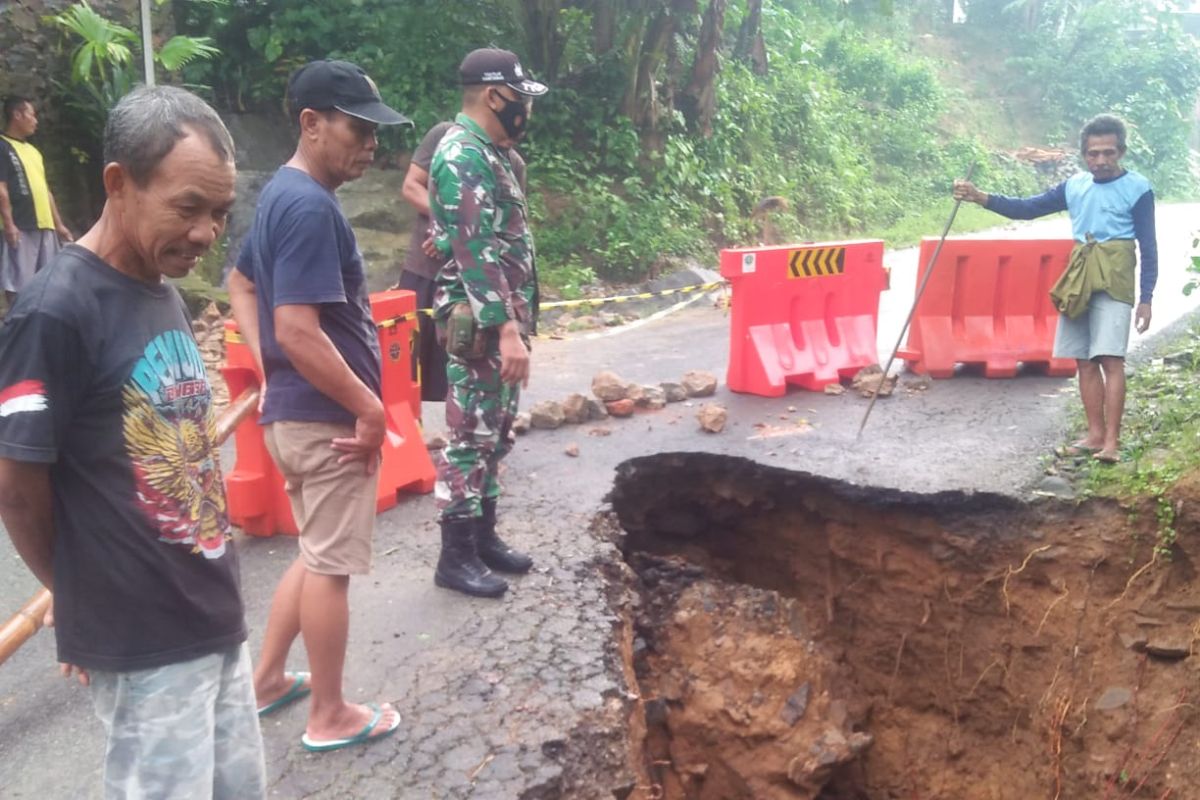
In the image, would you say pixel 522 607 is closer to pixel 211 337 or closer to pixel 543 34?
pixel 211 337

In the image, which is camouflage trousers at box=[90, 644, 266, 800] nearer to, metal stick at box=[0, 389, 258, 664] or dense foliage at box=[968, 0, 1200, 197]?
metal stick at box=[0, 389, 258, 664]

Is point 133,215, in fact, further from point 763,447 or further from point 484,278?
point 763,447

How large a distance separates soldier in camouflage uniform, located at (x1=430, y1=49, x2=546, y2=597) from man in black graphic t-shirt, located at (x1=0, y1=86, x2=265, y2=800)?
5.49 feet

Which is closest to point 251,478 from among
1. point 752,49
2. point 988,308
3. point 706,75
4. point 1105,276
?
point 1105,276

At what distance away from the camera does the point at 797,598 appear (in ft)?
18.1

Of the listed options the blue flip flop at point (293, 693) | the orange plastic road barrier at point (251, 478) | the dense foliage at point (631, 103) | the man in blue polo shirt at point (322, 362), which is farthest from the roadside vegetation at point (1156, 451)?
the dense foliage at point (631, 103)

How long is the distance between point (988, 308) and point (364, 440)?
5.75 meters

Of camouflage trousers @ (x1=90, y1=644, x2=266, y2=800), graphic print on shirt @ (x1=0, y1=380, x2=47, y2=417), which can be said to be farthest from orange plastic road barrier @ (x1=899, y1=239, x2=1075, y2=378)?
graphic print on shirt @ (x1=0, y1=380, x2=47, y2=417)

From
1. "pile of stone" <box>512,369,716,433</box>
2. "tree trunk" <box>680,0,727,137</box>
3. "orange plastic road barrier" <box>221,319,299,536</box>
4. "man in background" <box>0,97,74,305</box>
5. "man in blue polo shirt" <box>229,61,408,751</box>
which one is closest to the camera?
"man in blue polo shirt" <box>229,61,408,751</box>

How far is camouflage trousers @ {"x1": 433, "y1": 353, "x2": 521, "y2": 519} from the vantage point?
3848mm

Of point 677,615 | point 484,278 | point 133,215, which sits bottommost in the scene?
point 677,615

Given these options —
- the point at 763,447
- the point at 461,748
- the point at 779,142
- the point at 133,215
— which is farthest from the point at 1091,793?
the point at 779,142

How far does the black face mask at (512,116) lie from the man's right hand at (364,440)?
4.54ft

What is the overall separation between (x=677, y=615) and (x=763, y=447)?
1.20m
